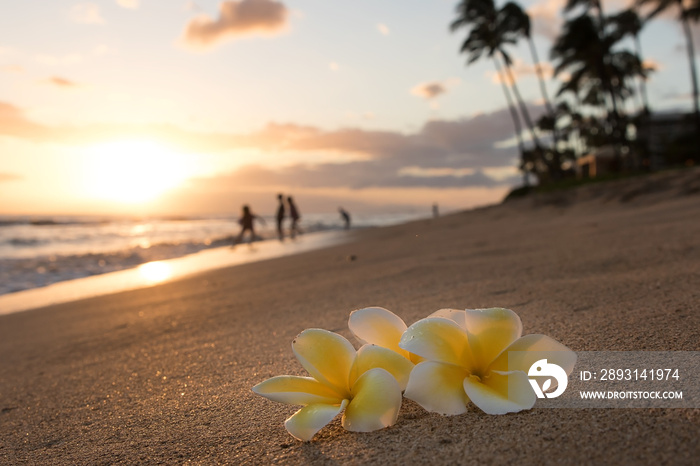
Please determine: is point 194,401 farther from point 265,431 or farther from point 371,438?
point 371,438

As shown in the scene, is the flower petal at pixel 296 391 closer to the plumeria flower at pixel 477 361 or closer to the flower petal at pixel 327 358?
the flower petal at pixel 327 358

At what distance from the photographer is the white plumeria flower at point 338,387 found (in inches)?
38.6

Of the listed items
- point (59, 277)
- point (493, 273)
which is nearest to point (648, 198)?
point (493, 273)

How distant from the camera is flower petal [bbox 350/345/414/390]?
105cm

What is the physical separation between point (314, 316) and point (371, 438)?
5.34 feet

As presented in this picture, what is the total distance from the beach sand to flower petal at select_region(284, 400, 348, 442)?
43mm

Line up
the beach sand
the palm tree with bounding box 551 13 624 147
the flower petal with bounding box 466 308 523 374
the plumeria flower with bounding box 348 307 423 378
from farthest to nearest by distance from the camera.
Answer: the palm tree with bounding box 551 13 624 147, the plumeria flower with bounding box 348 307 423 378, the flower petal with bounding box 466 308 523 374, the beach sand

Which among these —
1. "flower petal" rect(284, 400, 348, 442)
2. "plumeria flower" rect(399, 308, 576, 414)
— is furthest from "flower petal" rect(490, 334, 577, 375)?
"flower petal" rect(284, 400, 348, 442)

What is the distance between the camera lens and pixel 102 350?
9.02 ft

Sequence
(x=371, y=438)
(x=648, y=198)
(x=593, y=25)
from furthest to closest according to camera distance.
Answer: (x=593, y=25)
(x=648, y=198)
(x=371, y=438)

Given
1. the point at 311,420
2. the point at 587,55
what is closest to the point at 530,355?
the point at 311,420

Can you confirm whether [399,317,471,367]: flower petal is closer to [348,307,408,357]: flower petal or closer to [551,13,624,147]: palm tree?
[348,307,408,357]: flower petal

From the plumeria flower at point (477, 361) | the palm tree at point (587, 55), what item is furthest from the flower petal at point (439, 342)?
the palm tree at point (587, 55)

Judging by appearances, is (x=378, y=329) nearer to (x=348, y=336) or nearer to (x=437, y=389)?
(x=437, y=389)
